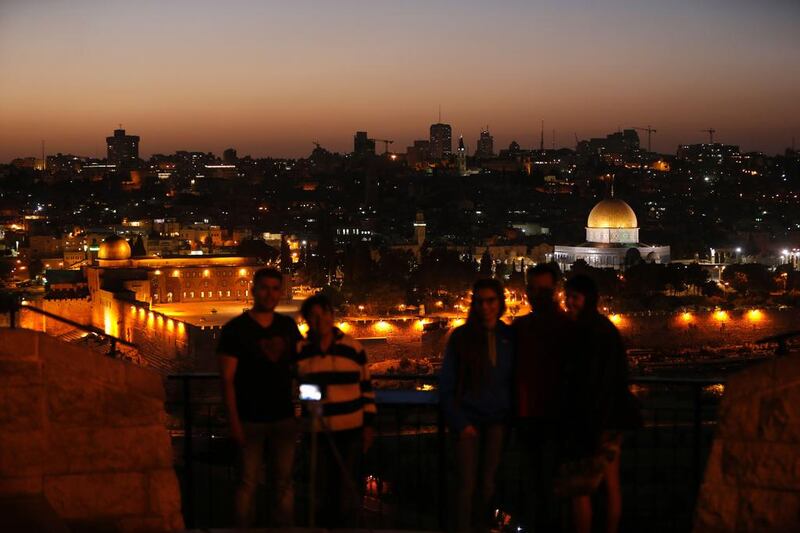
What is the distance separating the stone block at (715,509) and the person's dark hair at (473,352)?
104cm

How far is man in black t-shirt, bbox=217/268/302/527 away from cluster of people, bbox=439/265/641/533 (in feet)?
2.22

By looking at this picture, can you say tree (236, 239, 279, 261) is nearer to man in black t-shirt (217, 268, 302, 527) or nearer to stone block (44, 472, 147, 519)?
stone block (44, 472, 147, 519)

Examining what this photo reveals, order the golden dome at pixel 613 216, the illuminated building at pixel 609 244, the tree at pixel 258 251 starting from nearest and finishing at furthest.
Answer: the illuminated building at pixel 609 244, the golden dome at pixel 613 216, the tree at pixel 258 251

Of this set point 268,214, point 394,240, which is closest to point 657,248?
point 394,240

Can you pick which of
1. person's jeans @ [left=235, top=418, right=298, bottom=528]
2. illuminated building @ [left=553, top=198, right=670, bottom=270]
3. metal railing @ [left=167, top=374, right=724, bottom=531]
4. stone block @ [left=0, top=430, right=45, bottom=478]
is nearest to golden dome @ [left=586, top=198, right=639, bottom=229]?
illuminated building @ [left=553, top=198, right=670, bottom=270]

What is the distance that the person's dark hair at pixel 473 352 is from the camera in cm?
515

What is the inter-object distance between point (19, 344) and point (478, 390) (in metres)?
1.91

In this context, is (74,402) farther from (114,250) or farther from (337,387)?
A: (114,250)

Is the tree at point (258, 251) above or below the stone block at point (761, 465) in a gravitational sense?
below

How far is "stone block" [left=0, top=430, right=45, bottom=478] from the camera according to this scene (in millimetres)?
5090

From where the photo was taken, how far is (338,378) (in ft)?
17.1

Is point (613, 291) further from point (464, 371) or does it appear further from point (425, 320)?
point (464, 371)

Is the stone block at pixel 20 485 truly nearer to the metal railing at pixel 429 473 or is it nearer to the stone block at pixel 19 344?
the stone block at pixel 19 344

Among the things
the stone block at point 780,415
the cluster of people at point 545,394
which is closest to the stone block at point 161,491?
the cluster of people at point 545,394
